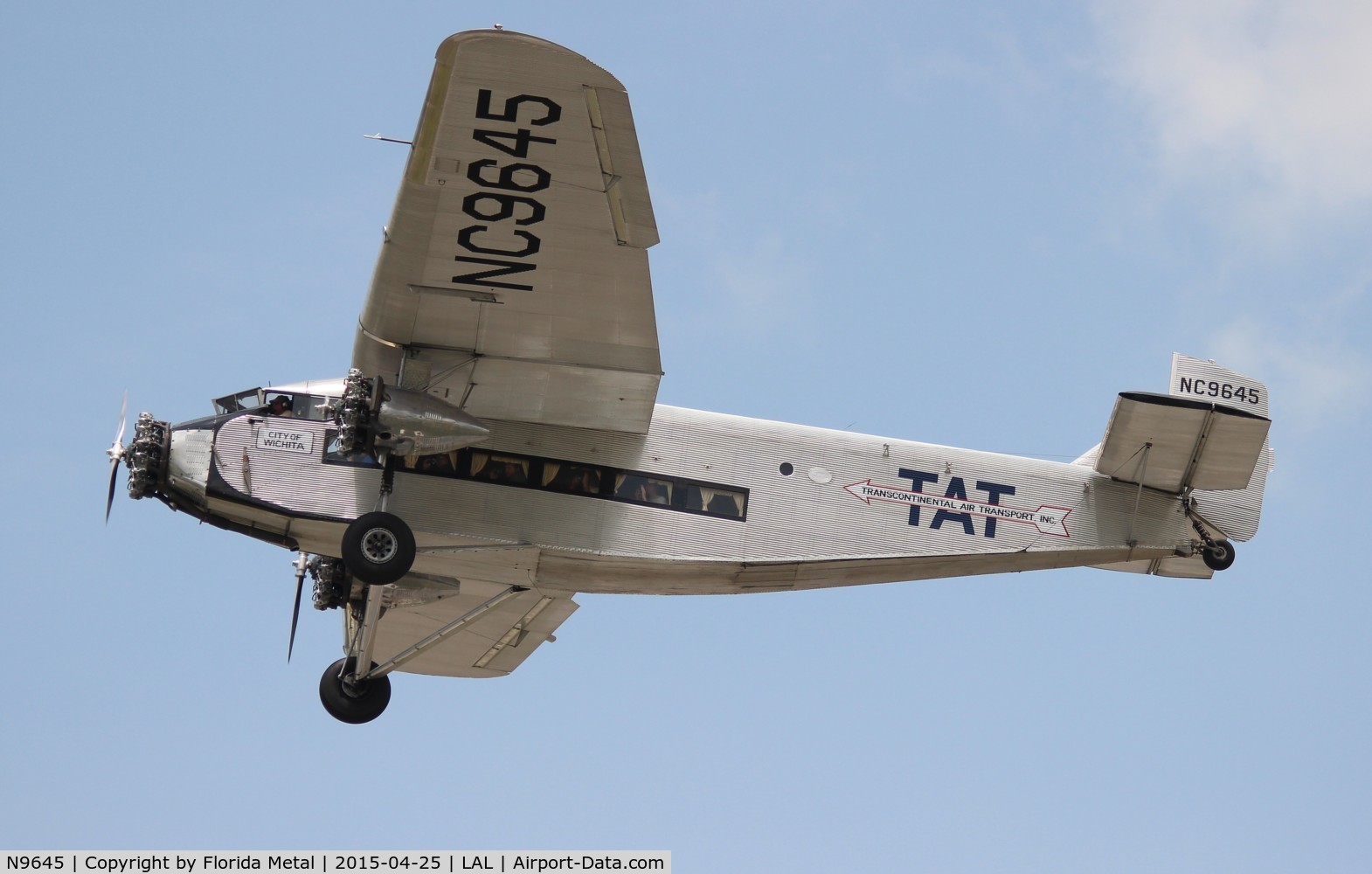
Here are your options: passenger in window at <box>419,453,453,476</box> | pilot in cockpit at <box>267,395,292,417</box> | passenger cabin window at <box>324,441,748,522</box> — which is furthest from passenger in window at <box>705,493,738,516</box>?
pilot in cockpit at <box>267,395,292,417</box>

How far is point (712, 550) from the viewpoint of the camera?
66.0 ft

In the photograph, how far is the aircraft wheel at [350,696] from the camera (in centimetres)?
2333

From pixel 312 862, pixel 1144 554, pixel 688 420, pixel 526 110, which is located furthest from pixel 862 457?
pixel 312 862

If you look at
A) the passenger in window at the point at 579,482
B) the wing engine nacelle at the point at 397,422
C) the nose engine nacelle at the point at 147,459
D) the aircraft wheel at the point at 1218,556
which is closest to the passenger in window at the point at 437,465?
the wing engine nacelle at the point at 397,422

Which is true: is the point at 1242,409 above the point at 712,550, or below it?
above

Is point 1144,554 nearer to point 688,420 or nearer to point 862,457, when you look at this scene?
point 862,457

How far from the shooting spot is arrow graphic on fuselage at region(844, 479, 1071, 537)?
68.1 feet

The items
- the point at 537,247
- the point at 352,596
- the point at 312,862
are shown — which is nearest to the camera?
the point at 537,247

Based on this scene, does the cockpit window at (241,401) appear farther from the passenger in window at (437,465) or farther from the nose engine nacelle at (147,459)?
the passenger in window at (437,465)

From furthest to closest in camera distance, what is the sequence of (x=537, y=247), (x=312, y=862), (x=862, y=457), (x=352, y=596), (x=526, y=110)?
(x=352, y=596), (x=862, y=457), (x=312, y=862), (x=537, y=247), (x=526, y=110)

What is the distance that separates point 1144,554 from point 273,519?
11068 mm

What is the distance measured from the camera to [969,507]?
2092cm

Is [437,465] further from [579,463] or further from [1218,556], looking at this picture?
[1218,556]

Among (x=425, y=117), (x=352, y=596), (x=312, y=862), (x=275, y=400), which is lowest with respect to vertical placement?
(x=312, y=862)
